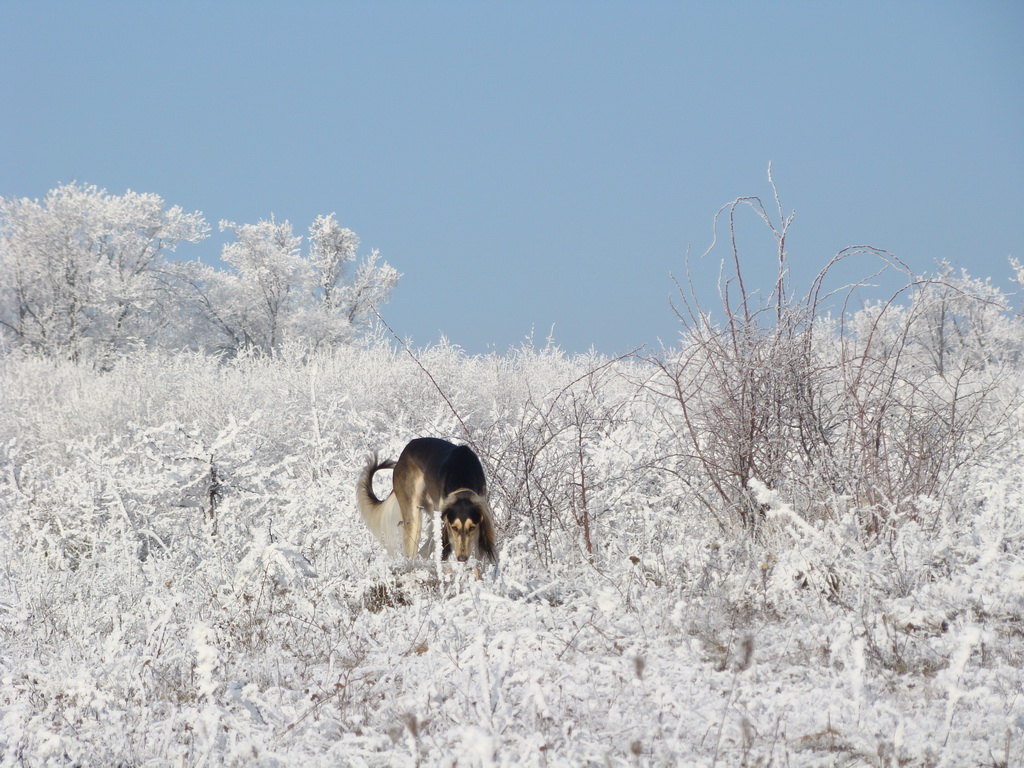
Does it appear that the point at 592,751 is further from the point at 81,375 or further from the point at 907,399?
the point at 81,375

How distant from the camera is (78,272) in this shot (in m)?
32.4

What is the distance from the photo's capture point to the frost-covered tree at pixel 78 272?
31.6m

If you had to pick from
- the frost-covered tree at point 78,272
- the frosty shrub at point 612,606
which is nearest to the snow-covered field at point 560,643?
the frosty shrub at point 612,606

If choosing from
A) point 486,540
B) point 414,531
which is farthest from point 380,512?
point 486,540

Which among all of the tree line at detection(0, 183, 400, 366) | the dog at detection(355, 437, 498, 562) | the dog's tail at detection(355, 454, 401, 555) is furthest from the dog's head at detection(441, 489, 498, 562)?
the tree line at detection(0, 183, 400, 366)

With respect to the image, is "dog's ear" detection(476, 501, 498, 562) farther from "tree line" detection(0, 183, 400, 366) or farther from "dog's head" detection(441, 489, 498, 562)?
"tree line" detection(0, 183, 400, 366)

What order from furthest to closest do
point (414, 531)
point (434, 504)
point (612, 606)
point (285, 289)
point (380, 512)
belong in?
point (285, 289)
point (380, 512)
point (414, 531)
point (434, 504)
point (612, 606)

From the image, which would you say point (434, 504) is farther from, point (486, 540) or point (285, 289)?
point (285, 289)

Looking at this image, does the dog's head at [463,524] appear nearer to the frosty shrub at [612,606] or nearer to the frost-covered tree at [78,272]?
the frosty shrub at [612,606]

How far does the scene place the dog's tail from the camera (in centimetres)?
668

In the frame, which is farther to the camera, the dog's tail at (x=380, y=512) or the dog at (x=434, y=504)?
the dog's tail at (x=380, y=512)

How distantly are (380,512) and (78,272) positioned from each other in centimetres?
3094

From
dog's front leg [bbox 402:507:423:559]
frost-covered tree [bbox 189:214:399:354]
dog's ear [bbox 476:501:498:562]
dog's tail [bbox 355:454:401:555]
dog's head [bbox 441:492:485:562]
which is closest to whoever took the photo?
dog's head [bbox 441:492:485:562]

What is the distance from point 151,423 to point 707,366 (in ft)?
48.3
